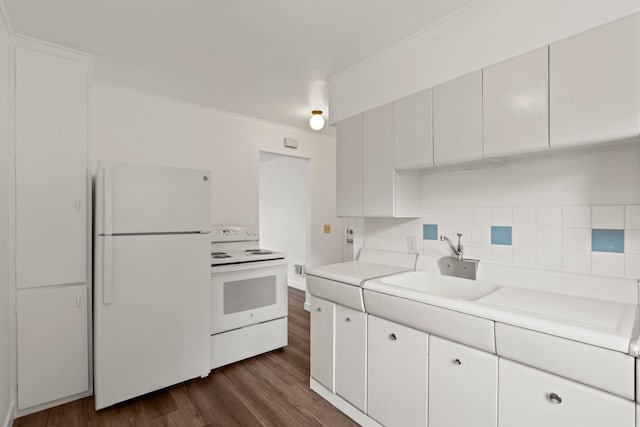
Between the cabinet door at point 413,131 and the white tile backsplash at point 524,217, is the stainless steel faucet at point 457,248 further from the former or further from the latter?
the cabinet door at point 413,131

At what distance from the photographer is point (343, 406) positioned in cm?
196

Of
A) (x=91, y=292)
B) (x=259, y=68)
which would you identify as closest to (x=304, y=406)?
(x=91, y=292)

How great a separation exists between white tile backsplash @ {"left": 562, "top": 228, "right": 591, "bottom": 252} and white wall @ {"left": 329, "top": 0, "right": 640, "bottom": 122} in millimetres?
902

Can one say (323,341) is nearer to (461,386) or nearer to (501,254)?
(461,386)

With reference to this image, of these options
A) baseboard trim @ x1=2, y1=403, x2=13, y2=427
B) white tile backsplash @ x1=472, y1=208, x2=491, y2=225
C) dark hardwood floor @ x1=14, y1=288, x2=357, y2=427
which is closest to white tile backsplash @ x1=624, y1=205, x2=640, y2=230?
white tile backsplash @ x1=472, y1=208, x2=491, y2=225

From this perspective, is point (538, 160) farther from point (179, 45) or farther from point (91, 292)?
point (91, 292)

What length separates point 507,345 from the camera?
119 centimetres

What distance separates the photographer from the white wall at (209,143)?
2697 mm

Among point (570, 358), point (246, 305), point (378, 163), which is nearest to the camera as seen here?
point (570, 358)

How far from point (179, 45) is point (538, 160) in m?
2.33

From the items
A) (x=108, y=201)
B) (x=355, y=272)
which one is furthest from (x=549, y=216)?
(x=108, y=201)

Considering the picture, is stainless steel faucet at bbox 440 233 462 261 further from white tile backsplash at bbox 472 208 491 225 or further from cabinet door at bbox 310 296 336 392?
cabinet door at bbox 310 296 336 392

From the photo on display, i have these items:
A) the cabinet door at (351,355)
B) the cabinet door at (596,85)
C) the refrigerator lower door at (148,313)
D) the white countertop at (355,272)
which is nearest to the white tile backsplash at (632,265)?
the cabinet door at (596,85)

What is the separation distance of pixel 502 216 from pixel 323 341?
4.49 ft
